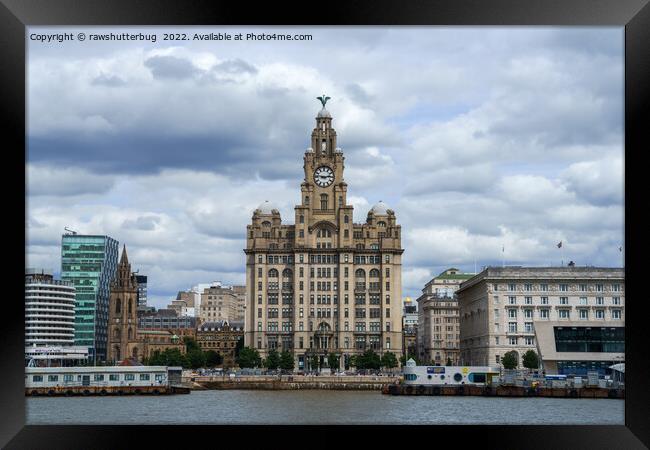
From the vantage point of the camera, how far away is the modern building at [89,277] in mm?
91188

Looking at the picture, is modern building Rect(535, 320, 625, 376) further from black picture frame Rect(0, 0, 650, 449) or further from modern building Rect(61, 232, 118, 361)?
modern building Rect(61, 232, 118, 361)

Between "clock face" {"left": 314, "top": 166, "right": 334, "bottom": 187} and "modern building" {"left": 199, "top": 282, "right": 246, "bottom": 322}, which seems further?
"modern building" {"left": 199, "top": 282, "right": 246, "bottom": 322}

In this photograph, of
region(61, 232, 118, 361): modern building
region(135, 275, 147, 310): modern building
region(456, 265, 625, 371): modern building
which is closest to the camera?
region(456, 265, 625, 371): modern building

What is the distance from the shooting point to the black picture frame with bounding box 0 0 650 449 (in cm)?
1181

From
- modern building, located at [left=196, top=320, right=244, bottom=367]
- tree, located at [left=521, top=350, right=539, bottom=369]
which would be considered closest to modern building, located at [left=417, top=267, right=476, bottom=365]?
modern building, located at [left=196, top=320, right=244, bottom=367]

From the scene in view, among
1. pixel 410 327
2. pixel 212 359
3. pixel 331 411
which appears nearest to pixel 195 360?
pixel 212 359

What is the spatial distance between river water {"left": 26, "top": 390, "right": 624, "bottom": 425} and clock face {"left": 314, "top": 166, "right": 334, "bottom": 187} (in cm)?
2980

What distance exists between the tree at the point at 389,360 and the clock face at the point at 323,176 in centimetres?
1270

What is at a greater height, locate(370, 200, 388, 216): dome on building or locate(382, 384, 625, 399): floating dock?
locate(370, 200, 388, 216): dome on building

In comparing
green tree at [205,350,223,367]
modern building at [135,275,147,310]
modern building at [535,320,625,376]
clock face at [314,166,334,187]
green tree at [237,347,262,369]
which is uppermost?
clock face at [314,166,334,187]

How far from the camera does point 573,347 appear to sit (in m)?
49.3
